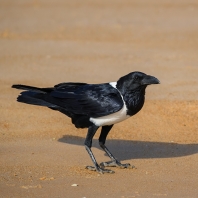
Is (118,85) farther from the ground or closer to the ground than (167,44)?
farther from the ground

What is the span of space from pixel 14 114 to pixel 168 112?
2450mm

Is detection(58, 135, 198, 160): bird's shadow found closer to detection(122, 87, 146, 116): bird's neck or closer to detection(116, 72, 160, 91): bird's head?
detection(122, 87, 146, 116): bird's neck

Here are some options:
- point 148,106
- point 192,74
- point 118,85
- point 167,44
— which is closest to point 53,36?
point 167,44

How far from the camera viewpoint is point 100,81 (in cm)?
1355

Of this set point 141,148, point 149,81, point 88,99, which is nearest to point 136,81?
point 149,81

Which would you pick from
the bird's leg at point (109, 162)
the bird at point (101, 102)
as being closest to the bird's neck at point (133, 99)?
the bird at point (101, 102)

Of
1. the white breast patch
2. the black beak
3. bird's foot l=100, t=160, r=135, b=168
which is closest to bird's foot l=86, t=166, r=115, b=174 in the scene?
bird's foot l=100, t=160, r=135, b=168

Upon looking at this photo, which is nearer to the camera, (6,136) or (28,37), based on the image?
(6,136)

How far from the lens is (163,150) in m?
9.23

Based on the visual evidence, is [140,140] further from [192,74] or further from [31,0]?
[31,0]

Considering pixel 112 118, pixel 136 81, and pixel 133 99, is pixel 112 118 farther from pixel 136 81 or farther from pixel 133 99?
pixel 136 81

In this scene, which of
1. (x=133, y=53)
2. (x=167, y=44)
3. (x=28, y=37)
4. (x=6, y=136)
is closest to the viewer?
(x=6, y=136)

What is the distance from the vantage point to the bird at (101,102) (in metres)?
7.97

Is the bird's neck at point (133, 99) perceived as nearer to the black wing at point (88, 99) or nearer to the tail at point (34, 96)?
the black wing at point (88, 99)
